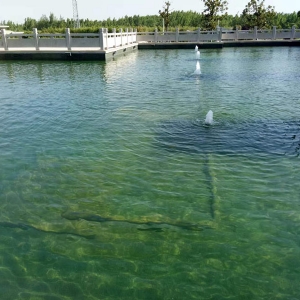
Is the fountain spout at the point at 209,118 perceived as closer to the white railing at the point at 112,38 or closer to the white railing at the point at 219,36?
the white railing at the point at 112,38

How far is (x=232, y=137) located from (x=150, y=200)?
3057mm

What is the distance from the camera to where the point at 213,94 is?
449 inches

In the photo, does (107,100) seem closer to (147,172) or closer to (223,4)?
(147,172)

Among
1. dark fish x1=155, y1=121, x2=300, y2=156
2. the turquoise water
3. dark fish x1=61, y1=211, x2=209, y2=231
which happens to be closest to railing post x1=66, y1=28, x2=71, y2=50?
the turquoise water

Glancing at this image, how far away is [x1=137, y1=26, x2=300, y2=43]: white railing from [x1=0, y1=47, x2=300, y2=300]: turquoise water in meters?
24.2

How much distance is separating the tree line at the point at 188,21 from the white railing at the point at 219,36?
5.12m

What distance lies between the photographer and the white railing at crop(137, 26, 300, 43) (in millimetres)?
32719

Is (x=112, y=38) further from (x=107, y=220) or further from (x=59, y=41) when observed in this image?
(x=107, y=220)

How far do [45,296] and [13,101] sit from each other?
29.3ft

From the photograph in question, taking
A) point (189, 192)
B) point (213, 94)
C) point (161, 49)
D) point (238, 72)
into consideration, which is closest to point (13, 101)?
point (213, 94)

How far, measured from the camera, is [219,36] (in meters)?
32.5

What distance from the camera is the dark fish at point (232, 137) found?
6535mm

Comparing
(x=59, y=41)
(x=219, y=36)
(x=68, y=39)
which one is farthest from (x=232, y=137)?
(x=219, y=36)

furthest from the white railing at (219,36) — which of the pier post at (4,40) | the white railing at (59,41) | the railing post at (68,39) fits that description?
the pier post at (4,40)
